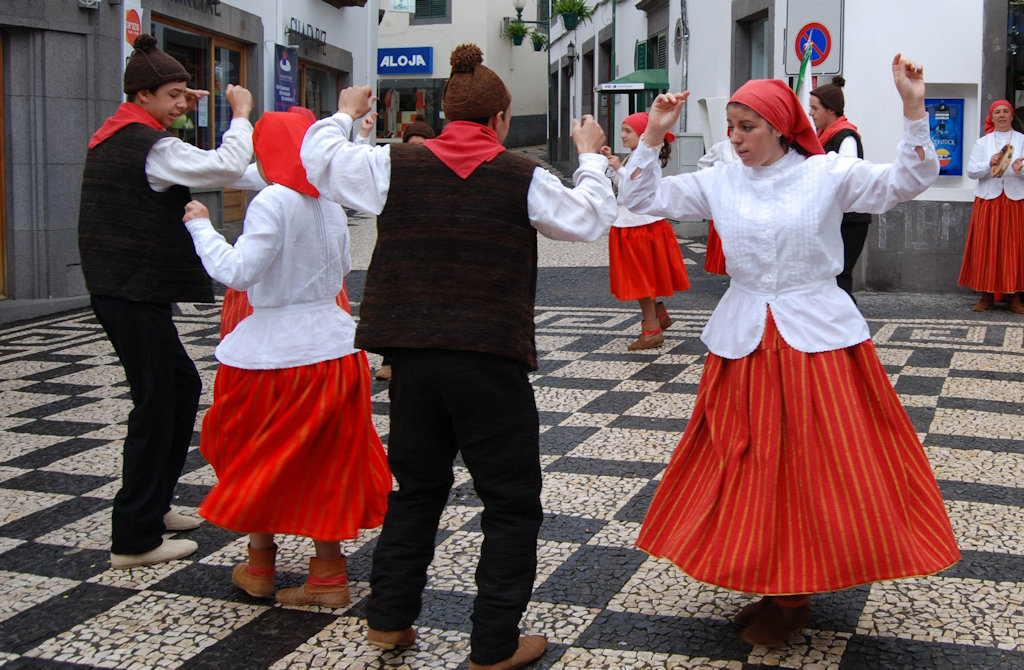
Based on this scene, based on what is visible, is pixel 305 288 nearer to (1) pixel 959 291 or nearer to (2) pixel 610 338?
(2) pixel 610 338

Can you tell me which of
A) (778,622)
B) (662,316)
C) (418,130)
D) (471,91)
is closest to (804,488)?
(778,622)

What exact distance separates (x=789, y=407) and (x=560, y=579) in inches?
40.2

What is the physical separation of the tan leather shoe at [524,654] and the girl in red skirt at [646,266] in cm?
490

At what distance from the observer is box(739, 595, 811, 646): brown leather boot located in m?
3.46

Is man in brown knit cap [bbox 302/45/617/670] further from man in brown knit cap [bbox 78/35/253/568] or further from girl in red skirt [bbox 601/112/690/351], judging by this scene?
girl in red skirt [bbox 601/112/690/351]

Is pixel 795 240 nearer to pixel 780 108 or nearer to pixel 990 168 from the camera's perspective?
pixel 780 108

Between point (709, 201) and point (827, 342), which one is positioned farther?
point (709, 201)

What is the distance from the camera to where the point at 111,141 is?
13.7 feet

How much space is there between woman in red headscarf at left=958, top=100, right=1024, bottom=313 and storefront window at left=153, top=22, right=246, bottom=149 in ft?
25.4

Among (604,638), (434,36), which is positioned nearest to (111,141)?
(604,638)

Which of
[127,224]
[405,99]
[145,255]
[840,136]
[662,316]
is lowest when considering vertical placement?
[662,316]

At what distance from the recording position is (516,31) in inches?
1403

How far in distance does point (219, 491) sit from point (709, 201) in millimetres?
1797

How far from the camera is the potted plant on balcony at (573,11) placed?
27.7m
